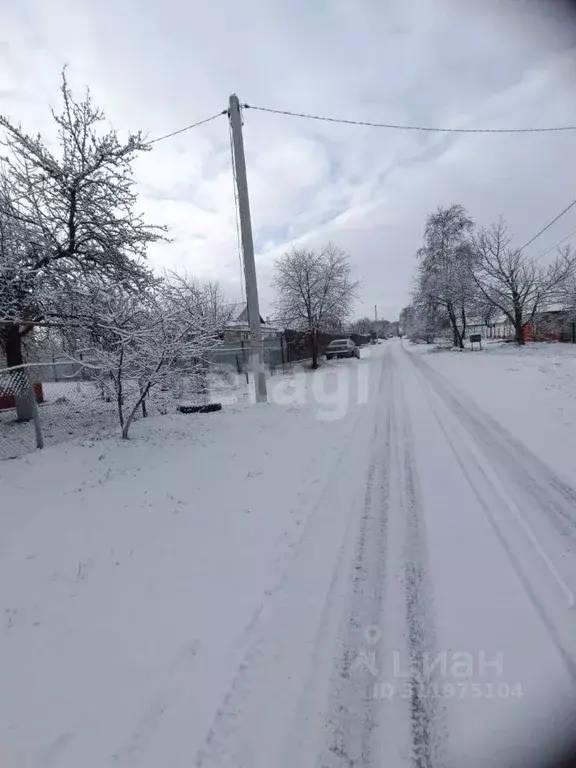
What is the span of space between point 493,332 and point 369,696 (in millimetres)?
56399

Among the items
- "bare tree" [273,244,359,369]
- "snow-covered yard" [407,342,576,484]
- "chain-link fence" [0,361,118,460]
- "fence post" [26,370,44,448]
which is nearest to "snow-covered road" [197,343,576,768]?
"snow-covered yard" [407,342,576,484]

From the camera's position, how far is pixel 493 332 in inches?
2012

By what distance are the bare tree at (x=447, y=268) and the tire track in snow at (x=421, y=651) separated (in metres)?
28.3

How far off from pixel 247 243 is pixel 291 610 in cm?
936

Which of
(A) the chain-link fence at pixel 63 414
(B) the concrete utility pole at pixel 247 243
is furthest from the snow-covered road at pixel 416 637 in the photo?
(B) the concrete utility pole at pixel 247 243

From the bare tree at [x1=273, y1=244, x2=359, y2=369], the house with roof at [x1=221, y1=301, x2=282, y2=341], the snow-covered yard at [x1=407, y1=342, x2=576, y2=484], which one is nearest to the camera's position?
the snow-covered yard at [x1=407, y1=342, x2=576, y2=484]

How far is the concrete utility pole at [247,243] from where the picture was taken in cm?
994

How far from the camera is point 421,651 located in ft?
7.31

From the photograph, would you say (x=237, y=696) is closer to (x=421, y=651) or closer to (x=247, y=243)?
(x=421, y=651)

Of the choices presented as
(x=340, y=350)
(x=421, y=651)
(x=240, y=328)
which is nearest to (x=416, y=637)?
(x=421, y=651)

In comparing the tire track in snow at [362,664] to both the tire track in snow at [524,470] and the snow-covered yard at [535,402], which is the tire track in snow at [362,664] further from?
the snow-covered yard at [535,402]

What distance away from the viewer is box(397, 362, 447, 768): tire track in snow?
1.75 metres

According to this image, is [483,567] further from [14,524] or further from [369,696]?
[14,524]

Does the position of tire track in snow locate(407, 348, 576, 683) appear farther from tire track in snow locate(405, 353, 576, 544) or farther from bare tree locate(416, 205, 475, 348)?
bare tree locate(416, 205, 475, 348)
